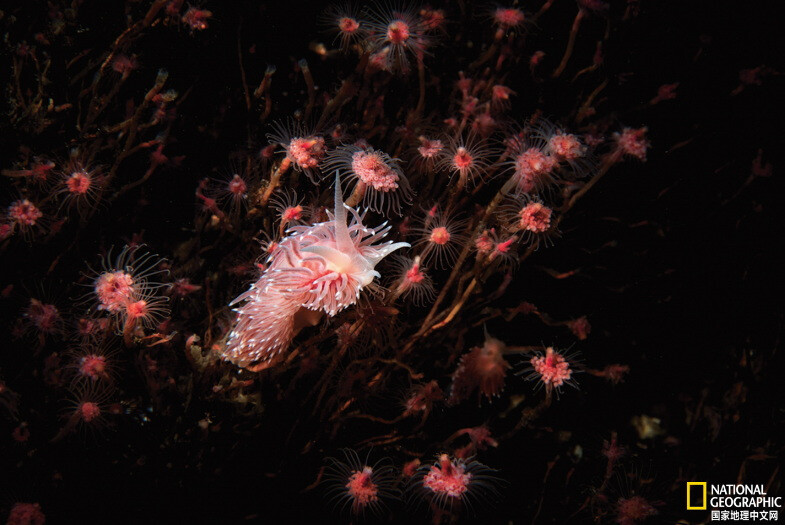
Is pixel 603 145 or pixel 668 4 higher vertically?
pixel 668 4

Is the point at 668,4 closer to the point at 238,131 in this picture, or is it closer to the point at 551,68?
the point at 551,68

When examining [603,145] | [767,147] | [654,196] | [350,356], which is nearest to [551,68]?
[603,145]

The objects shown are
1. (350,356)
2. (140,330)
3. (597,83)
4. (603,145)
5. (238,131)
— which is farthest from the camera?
(597,83)

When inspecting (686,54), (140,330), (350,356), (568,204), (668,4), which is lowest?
(140,330)

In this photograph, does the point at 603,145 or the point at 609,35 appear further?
the point at 609,35

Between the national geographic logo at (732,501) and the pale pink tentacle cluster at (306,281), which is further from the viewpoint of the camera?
the national geographic logo at (732,501)

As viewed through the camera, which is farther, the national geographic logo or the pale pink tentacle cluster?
the national geographic logo

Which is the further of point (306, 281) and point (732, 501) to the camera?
point (732, 501)

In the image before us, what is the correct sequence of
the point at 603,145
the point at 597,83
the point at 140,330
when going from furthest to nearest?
1. the point at 597,83
2. the point at 603,145
3. the point at 140,330
